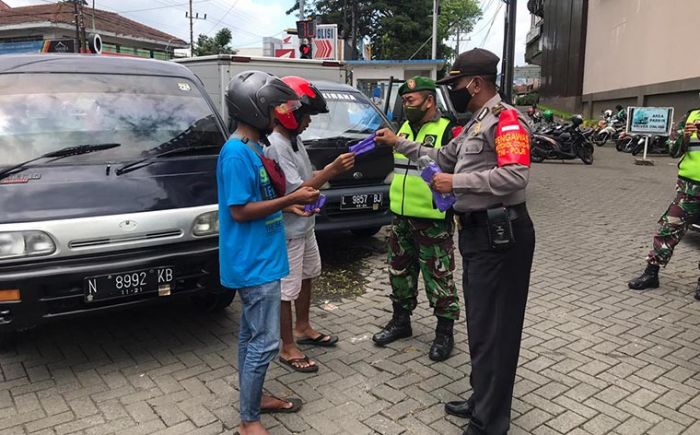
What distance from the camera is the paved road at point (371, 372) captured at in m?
3.02

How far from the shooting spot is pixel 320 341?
3969 mm

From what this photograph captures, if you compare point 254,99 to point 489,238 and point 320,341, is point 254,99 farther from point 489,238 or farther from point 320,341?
point 320,341

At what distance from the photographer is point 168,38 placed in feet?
157

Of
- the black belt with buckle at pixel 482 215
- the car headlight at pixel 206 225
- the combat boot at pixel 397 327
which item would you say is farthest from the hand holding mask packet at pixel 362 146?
the combat boot at pixel 397 327

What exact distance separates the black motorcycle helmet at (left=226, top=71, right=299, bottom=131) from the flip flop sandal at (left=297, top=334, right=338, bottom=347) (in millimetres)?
1828

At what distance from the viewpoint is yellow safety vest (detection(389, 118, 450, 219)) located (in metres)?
3.58

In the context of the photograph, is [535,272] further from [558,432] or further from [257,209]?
A: [257,209]

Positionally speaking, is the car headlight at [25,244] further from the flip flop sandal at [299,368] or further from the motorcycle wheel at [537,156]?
the motorcycle wheel at [537,156]

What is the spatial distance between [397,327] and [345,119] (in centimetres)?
296

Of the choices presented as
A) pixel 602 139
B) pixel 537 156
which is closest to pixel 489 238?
pixel 537 156

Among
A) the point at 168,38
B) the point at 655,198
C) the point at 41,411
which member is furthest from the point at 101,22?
the point at 41,411

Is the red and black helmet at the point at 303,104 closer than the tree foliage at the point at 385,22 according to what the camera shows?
Yes

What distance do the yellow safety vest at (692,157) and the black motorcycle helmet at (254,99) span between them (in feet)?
12.7

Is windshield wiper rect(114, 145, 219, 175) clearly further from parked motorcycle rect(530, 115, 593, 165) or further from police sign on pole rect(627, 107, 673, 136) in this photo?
police sign on pole rect(627, 107, 673, 136)
